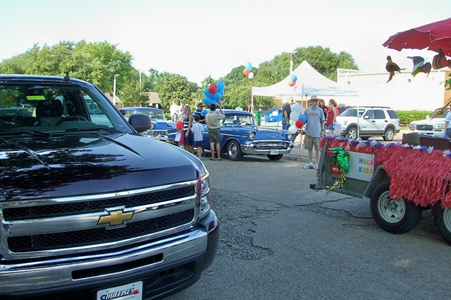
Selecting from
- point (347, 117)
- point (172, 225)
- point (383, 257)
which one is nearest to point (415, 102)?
point (347, 117)

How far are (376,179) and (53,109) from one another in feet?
13.6

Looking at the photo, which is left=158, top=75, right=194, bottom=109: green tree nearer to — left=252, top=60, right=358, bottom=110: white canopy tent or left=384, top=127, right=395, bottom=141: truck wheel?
left=252, top=60, right=358, bottom=110: white canopy tent

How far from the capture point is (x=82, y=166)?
2557 mm

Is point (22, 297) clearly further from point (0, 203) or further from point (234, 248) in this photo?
point (234, 248)

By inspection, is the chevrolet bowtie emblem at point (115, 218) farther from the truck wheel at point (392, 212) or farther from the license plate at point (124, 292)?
the truck wheel at point (392, 212)

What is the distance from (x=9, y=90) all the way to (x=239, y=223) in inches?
133

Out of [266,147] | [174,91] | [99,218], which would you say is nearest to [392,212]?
[99,218]

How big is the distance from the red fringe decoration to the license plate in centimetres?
369

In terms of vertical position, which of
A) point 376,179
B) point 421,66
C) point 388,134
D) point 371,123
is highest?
point 421,66

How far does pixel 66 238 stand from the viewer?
2371 mm

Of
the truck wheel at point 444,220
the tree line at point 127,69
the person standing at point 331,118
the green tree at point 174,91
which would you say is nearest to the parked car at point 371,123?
the person standing at point 331,118

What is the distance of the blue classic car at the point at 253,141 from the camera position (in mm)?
12430

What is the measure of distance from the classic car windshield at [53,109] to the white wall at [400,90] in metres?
34.4

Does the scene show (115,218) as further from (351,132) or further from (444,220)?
(351,132)
